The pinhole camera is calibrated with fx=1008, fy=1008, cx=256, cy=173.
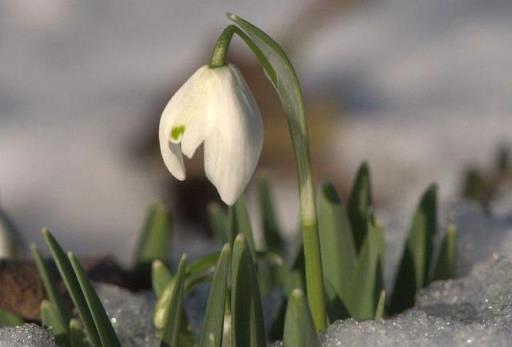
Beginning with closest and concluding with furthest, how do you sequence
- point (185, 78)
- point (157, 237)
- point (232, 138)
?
point (232, 138) → point (157, 237) → point (185, 78)

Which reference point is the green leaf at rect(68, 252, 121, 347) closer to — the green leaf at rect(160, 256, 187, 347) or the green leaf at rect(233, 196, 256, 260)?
the green leaf at rect(160, 256, 187, 347)

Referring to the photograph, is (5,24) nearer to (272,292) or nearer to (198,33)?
(198,33)

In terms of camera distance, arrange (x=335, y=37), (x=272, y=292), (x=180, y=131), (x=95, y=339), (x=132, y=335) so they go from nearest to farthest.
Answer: (x=180, y=131) → (x=95, y=339) → (x=132, y=335) → (x=272, y=292) → (x=335, y=37)

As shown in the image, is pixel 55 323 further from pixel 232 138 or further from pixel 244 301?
pixel 232 138

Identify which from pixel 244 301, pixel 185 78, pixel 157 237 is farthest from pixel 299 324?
pixel 185 78

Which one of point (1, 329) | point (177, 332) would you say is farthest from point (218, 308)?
point (1, 329)

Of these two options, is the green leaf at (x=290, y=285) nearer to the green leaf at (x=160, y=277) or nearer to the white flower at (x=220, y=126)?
the green leaf at (x=160, y=277)
